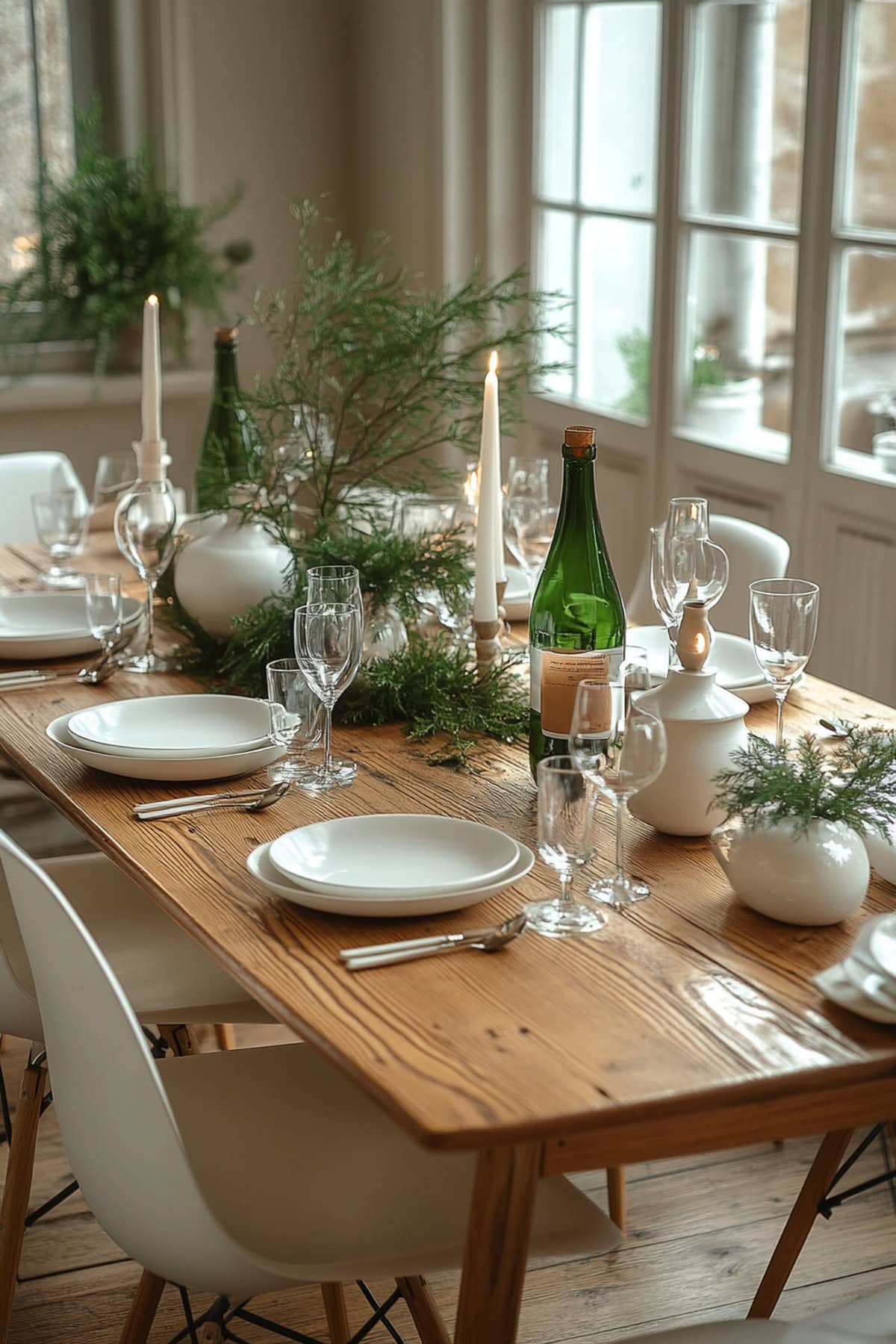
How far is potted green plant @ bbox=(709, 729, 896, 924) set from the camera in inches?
49.8

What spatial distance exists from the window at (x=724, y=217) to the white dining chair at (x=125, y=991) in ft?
5.27

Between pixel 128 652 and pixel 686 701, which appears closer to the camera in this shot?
pixel 686 701

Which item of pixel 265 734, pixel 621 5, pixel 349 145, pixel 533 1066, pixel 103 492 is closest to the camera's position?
pixel 533 1066

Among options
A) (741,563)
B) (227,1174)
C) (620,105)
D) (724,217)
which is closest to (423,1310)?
(227,1174)

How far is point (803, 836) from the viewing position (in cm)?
126

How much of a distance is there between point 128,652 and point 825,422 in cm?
164

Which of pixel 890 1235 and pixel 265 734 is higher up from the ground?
pixel 265 734

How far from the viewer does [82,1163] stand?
1.30m

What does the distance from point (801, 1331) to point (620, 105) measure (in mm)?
3175

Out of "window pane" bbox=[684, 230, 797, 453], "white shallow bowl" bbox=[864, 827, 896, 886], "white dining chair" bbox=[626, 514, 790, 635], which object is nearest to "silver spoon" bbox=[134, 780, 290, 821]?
"white shallow bowl" bbox=[864, 827, 896, 886]

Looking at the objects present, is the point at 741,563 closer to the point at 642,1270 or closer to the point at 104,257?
the point at 642,1270

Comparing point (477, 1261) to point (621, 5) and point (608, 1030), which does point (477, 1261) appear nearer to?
point (608, 1030)

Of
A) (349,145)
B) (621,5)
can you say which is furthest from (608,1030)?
(349,145)

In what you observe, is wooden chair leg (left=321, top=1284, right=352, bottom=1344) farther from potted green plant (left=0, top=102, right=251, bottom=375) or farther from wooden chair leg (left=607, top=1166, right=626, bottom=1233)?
potted green plant (left=0, top=102, right=251, bottom=375)
